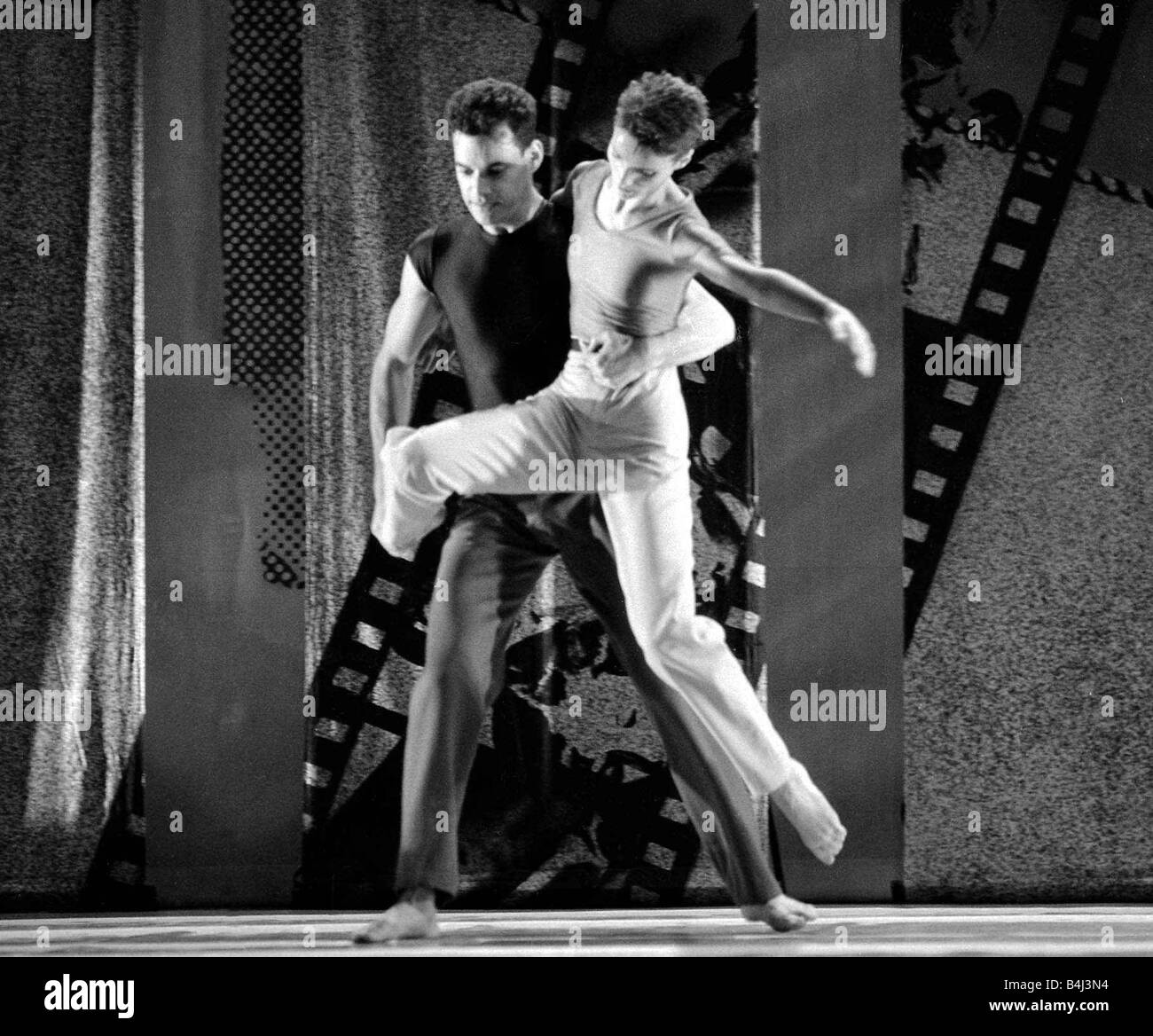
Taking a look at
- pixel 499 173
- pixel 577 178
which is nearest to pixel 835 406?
pixel 577 178

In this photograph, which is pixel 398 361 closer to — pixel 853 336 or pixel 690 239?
pixel 690 239

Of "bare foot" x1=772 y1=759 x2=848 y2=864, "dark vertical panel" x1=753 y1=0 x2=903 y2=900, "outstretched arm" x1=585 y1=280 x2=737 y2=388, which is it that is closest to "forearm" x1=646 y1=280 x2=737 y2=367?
"outstretched arm" x1=585 y1=280 x2=737 y2=388

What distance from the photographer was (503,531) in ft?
9.55

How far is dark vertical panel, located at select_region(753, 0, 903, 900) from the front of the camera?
9.64 ft

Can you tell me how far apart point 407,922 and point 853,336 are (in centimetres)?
144

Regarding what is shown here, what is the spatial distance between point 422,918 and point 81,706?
2.67ft

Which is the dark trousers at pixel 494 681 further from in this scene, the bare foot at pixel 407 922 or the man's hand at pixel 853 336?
the man's hand at pixel 853 336

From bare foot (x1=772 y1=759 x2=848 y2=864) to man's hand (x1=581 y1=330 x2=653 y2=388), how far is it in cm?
83

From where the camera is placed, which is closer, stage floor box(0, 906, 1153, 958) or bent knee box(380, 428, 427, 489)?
stage floor box(0, 906, 1153, 958)

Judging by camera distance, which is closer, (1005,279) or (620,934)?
(620,934)

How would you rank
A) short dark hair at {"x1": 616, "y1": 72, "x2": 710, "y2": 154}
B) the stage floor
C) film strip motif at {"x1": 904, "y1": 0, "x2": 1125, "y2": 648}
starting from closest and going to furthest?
1. the stage floor
2. short dark hair at {"x1": 616, "y1": 72, "x2": 710, "y2": 154}
3. film strip motif at {"x1": 904, "y1": 0, "x2": 1125, "y2": 648}

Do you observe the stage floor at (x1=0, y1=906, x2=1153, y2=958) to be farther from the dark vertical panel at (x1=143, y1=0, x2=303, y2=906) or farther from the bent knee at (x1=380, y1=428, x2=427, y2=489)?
the bent knee at (x1=380, y1=428, x2=427, y2=489)
